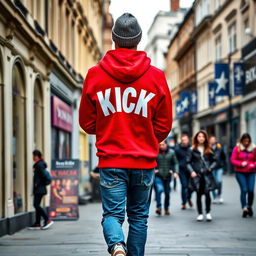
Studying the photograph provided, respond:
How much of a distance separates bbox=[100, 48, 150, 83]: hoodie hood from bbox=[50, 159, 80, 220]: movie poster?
868cm

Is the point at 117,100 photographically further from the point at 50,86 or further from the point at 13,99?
the point at 50,86

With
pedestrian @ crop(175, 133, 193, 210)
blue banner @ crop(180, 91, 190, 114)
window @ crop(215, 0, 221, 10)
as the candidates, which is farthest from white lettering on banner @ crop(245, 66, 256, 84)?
window @ crop(215, 0, 221, 10)

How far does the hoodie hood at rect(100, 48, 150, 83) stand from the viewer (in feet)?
14.8

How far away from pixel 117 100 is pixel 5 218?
660cm

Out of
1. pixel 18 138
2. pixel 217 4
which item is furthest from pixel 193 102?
pixel 18 138

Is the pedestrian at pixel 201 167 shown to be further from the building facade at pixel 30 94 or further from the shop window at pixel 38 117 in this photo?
the shop window at pixel 38 117

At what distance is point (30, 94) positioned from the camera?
1373 cm

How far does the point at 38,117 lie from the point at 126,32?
434 inches

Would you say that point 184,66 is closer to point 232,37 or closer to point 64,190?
point 232,37

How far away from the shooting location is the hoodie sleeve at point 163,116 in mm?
4629

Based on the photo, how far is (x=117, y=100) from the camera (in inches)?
178

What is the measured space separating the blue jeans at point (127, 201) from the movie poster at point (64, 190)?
8.50 m

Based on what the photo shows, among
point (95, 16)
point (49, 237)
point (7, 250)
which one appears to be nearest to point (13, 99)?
point (49, 237)

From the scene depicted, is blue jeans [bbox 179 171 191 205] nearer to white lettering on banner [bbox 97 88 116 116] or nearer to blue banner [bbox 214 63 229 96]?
white lettering on banner [bbox 97 88 116 116]
